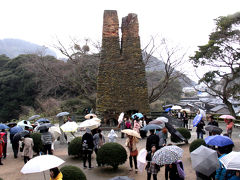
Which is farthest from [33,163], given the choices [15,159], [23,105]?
[23,105]

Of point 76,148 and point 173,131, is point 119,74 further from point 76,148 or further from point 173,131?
point 76,148

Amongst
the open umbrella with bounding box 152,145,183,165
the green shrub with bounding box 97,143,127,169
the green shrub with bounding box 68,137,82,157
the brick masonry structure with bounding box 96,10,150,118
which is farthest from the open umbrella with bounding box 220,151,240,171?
the brick masonry structure with bounding box 96,10,150,118

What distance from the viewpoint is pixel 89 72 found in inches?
1210

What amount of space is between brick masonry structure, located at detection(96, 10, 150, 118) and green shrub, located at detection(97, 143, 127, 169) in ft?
40.6

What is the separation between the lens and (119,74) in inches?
852

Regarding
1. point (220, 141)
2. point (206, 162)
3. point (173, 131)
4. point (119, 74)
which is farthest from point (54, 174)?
point (119, 74)

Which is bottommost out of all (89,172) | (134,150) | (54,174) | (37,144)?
(89,172)

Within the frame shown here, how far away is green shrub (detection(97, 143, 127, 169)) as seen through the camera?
8.70m

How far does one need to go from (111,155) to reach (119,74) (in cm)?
1347

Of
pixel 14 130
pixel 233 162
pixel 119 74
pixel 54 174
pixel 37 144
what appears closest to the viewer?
pixel 233 162

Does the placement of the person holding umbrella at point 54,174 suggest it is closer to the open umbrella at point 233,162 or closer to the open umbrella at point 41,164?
the open umbrella at point 41,164

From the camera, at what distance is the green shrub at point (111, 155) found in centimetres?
870

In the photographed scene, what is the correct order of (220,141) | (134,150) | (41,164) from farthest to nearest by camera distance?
(134,150)
(220,141)
(41,164)

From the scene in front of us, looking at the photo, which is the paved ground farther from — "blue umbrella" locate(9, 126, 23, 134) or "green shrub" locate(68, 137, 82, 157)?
"blue umbrella" locate(9, 126, 23, 134)
